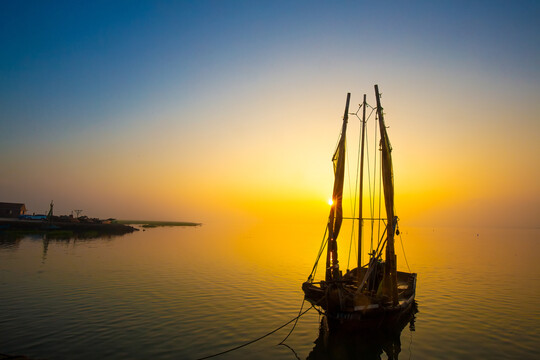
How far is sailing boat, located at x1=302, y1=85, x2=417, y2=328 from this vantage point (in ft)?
62.1

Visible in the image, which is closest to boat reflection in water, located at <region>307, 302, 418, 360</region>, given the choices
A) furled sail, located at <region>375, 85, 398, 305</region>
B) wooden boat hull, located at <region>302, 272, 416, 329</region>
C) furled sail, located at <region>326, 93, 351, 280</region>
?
wooden boat hull, located at <region>302, 272, 416, 329</region>

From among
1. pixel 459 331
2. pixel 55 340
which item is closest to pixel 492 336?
pixel 459 331

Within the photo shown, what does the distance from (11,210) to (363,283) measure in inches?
5483

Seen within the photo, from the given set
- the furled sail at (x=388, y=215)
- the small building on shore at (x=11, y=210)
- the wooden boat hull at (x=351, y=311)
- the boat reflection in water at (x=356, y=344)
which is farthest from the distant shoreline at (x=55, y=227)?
the furled sail at (x=388, y=215)

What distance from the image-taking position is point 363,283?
790 inches

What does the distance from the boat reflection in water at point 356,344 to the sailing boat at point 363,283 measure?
2.43 ft

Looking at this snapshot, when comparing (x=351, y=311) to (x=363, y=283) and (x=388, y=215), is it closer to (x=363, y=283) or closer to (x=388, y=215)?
(x=363, y=283)

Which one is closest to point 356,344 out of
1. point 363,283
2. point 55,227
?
point 363,283

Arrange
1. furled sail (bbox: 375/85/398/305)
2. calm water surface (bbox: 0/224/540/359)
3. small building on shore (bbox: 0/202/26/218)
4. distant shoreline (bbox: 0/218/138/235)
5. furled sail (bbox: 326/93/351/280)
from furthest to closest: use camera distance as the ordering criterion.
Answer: small building on shore (bbox: 0/202/26/218) → distant shoreline (bbox: 0/218/138/235) → furled sail (bbox: 326/93/351/280) → furled sail (bbox: 375/85/398/305) → calm water surface (bbox: 0/224/540/359)

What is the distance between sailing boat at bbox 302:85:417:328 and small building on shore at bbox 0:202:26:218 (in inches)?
5292

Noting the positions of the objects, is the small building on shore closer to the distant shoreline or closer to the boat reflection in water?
the distant shoreline

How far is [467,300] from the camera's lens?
31547 millimetres

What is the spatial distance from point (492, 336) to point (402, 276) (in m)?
13.6

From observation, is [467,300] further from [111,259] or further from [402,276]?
[111,259]
